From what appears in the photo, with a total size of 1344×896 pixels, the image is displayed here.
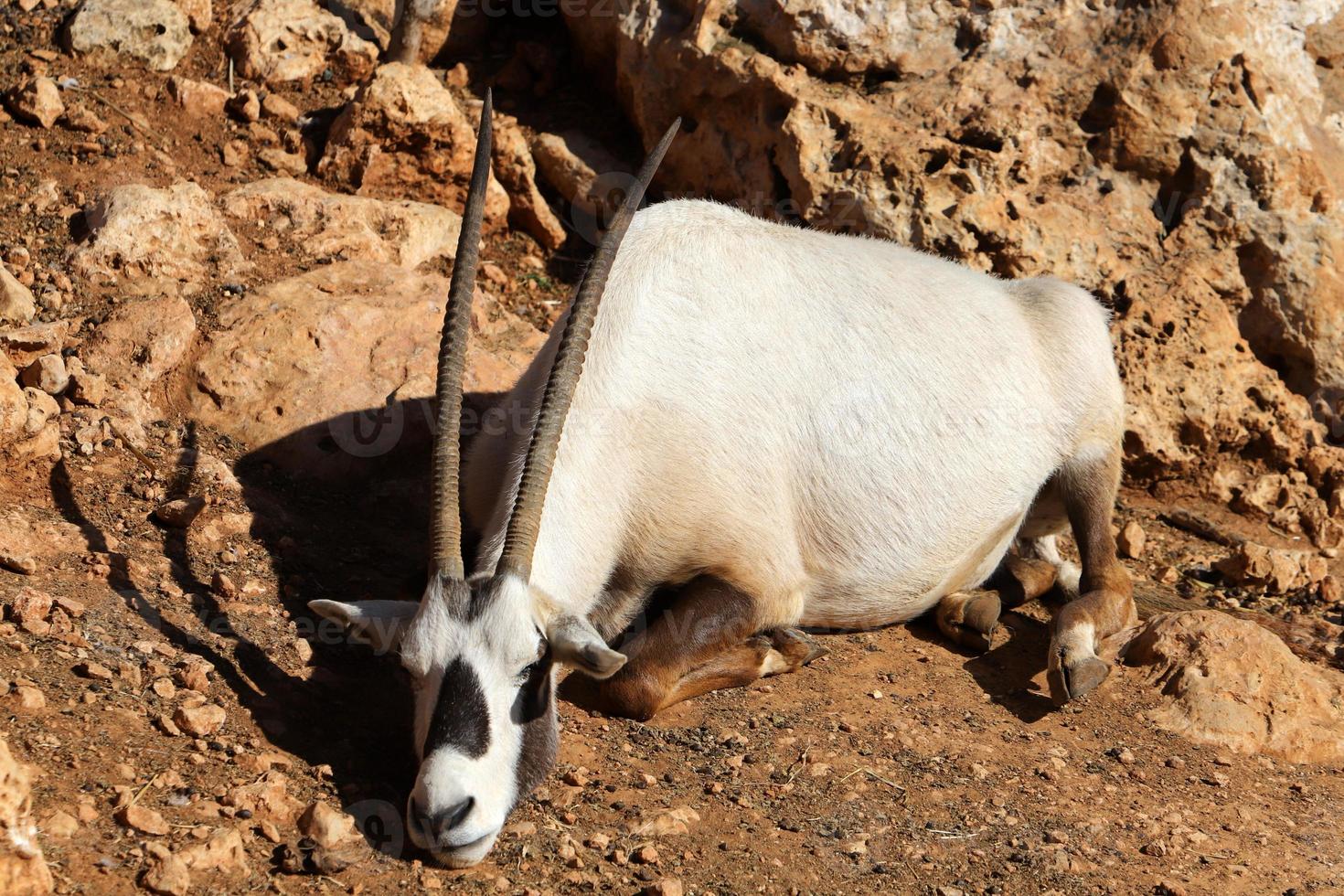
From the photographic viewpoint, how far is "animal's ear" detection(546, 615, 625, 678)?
13.7 feet

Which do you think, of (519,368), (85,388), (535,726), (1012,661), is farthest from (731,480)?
(85,388)

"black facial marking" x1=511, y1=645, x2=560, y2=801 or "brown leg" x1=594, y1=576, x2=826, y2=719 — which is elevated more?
"black facial marking" x1=511, y1=645, x2=560, y2=801

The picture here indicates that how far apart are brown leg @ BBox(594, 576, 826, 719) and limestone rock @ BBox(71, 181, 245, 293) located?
326cm

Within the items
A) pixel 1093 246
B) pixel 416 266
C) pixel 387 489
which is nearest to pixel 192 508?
pixel 387 489

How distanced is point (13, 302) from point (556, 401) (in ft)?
10.3

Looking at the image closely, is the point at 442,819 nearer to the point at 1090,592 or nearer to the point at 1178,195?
the point at 1090,592

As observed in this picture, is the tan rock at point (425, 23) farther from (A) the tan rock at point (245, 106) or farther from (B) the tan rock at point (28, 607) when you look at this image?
(B) the tan rock at point (28, 607)

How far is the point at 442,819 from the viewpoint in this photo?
3756 mm

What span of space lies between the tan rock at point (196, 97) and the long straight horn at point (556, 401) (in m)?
4.29

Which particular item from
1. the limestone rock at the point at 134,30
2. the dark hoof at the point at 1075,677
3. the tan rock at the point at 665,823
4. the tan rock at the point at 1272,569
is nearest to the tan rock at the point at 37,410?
the tan rock at the point at 665,823

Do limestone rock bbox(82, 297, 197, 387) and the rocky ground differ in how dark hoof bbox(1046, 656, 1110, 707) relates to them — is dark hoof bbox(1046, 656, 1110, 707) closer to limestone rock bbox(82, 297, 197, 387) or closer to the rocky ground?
the rocky ground

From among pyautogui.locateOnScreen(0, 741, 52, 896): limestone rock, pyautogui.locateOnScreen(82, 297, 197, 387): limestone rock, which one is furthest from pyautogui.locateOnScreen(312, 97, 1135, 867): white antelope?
pyautogui.locateOnScreen(82, 297, 197, 387): limestone rock

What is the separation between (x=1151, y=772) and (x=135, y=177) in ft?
20.0

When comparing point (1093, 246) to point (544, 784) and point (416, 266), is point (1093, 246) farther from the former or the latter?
point (544, 784)
